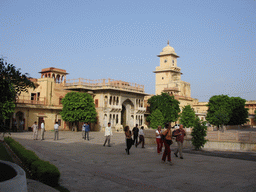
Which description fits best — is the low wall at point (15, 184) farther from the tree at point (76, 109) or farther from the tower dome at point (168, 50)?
the tower dome at point (168, 50)

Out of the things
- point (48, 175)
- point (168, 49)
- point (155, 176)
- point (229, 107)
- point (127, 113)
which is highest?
point (168, 49)

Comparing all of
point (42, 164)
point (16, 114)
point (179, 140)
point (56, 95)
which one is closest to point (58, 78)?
point (56, 95)

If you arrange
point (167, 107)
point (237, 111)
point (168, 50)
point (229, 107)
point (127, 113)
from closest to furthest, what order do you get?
point (127, 113) → point (167, 107) → point (229, 107) → point (237, 111) → point (168, 50)

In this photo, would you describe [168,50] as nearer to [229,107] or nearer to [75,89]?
[229,107]

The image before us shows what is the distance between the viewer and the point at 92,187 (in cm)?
696

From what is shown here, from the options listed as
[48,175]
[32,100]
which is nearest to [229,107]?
[32,100]

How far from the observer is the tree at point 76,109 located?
134 feet

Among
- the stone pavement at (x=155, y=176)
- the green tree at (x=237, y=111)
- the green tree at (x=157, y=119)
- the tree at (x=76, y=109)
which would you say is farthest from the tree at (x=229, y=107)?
the stone pavement at (x=155, y=176)

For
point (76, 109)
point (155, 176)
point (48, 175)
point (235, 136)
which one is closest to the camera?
point (48, 175)

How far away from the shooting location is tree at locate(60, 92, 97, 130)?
40750 millimetres

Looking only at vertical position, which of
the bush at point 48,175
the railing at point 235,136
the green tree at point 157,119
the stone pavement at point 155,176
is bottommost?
the stone pavement at point 155,176

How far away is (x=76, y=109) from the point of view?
41094mm

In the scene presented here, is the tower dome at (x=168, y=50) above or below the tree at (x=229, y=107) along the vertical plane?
above

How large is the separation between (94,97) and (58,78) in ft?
28.7
